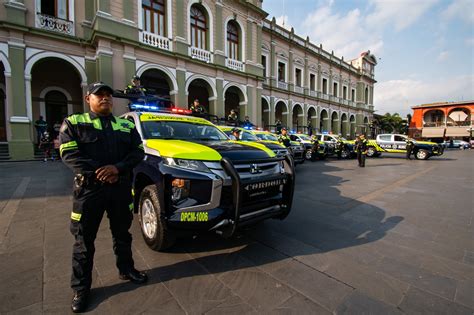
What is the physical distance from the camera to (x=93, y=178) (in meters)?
2.00

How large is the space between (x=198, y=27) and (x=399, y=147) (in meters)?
16.9

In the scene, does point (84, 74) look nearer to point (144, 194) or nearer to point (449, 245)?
point (144, 194)

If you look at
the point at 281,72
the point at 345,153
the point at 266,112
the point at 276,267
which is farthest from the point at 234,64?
the point at 276,267

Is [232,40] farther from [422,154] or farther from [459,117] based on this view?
[459,117]

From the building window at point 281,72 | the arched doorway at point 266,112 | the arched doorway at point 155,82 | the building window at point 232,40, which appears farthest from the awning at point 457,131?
the arched doorway at point 155,82

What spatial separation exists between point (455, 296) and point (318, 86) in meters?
32.7

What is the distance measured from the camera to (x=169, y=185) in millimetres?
2566

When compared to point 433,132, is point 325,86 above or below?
above

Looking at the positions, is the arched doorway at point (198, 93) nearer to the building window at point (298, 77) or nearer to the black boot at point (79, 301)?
the building window at point (298, 77)

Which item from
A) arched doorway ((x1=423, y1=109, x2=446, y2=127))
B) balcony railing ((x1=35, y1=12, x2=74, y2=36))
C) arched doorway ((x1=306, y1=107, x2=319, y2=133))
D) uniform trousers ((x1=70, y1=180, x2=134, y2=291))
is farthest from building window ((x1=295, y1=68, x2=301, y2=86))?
arched doorway ((x1=423, y1=109, x2=446, y2=127))

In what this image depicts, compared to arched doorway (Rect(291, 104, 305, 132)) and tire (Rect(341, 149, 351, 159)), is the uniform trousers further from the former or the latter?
arched doorway (Rect(291, 104, 305, 132))

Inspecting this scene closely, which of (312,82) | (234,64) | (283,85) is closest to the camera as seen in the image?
(234,64)

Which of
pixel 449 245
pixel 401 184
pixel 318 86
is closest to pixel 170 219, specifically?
pixel 449 245

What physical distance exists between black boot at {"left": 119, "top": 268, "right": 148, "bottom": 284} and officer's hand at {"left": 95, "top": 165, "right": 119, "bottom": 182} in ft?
3.42
